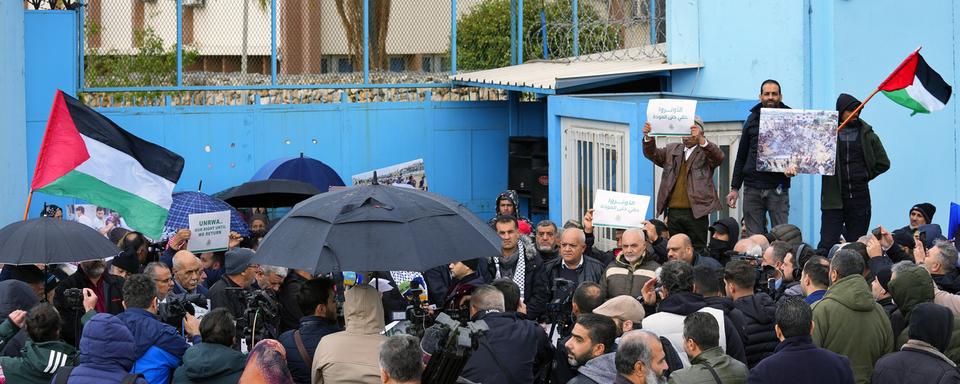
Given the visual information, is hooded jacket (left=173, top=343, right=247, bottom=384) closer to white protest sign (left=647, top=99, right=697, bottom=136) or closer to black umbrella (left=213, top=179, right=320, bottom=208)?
white protest sign (left=647, top=99, right=697, bottom=136)

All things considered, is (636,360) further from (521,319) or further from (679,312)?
(679,312)

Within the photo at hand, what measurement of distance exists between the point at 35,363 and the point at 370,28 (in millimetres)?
10099

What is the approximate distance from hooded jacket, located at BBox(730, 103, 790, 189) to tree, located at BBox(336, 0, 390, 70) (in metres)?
5.78

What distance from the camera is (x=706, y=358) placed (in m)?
6.84

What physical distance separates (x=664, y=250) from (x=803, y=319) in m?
4.00

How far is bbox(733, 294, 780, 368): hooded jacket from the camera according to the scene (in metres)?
7.97

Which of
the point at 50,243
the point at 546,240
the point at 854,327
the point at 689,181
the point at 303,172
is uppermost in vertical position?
the point at 303,172

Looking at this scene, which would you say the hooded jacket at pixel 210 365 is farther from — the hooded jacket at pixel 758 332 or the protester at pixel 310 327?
the hooded jacket at pixel 758 332

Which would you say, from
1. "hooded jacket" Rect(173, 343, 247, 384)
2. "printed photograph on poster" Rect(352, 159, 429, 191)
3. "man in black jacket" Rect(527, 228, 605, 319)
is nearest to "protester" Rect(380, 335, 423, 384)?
"hooded jacket" Rect(173, 343, 247, 384)

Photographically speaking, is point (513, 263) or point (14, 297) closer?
point (14, 297)

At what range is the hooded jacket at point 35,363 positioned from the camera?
24.0 ft

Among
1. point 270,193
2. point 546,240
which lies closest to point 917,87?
point 546,240

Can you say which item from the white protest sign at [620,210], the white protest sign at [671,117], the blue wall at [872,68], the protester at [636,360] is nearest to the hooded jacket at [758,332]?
the protester at [636,360]

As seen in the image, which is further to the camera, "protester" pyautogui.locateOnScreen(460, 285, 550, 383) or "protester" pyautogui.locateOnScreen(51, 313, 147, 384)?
"protester" pyautogui.locateOnScreen(460, 285, 550, 383)
